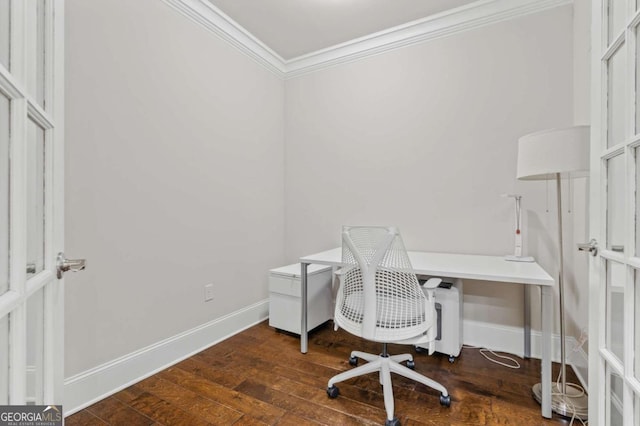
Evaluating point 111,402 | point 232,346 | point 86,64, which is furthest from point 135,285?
point 86,64

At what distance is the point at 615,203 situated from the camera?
87 cm

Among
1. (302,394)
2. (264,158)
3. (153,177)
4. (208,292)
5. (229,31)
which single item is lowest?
(302,394)

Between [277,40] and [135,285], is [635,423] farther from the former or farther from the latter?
[277,40]

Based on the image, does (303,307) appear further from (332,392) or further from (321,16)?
(321,16)

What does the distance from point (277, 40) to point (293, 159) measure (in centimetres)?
109

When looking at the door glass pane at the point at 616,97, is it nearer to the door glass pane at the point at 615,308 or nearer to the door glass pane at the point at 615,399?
the door glass pane at the point at 615,308

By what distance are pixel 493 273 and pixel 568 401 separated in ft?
2.38

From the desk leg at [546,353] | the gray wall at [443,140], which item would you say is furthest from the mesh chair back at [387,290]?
the gray wall at [443,140]

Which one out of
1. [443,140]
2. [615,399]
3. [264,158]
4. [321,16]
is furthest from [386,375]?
[321,16]

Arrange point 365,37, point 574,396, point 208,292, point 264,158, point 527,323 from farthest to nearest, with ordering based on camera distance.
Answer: point 264,158, point 365,37, point 208,292, point 527,323, point 574,396

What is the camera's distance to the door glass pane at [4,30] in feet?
1.85

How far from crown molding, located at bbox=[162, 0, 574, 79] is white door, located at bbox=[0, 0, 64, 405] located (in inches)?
65.9

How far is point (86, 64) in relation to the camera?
1.60 meters

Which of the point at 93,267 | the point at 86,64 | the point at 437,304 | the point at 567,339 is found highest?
the point at 86,64
